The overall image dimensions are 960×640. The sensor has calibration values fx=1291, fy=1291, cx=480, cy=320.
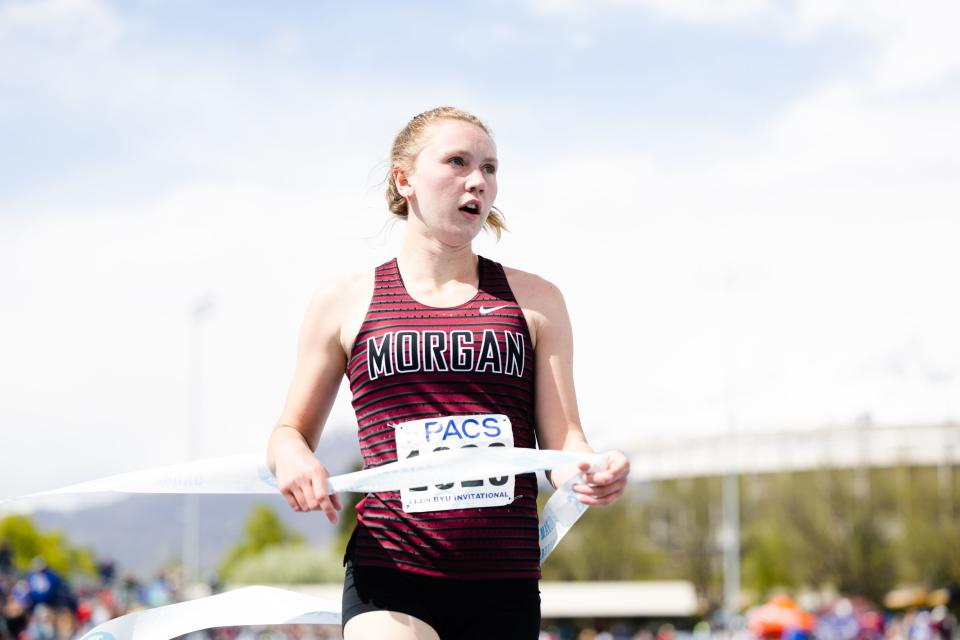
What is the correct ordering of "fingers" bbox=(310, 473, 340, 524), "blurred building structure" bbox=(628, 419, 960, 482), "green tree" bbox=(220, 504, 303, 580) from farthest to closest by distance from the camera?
"green tree" bbox=(220, 504, 303, 580) → "blurred building structure" bbox=(628, 419, 960, 482) → "fingers" bbox=(310, 473, 340, 524)

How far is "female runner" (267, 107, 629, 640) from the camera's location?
3307 mm

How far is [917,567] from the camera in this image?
55.0 metres

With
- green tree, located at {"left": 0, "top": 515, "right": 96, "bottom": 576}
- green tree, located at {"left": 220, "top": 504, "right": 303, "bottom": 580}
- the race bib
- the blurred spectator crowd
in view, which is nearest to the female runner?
the race bib

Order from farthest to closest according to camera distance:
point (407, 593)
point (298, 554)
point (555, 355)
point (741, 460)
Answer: point (741, 460) → point (298, 554) → point (555, 355) → point (407, 593)

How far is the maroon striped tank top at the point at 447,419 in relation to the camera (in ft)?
10.9

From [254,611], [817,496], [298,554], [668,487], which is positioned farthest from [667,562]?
[254,611]

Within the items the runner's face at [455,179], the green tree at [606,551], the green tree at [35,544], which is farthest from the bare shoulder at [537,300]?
the green tree at [35,544]

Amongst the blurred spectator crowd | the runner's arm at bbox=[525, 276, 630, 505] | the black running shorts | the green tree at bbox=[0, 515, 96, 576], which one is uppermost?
the runner's arm at bbox=[525, 276, 630, 505]

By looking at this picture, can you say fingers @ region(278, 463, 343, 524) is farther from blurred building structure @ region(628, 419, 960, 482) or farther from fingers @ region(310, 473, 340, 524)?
blurred building structure @ region(628, 419, 960, 482)

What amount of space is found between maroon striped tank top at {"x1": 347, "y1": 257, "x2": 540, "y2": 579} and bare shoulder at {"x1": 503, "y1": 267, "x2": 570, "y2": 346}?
4cm

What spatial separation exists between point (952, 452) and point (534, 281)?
280 ft

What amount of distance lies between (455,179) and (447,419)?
65 centimetres

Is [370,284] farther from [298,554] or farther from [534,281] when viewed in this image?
[298,554]

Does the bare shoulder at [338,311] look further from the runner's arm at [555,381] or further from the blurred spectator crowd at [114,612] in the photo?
the blurred spectator crowd at [114,612]
